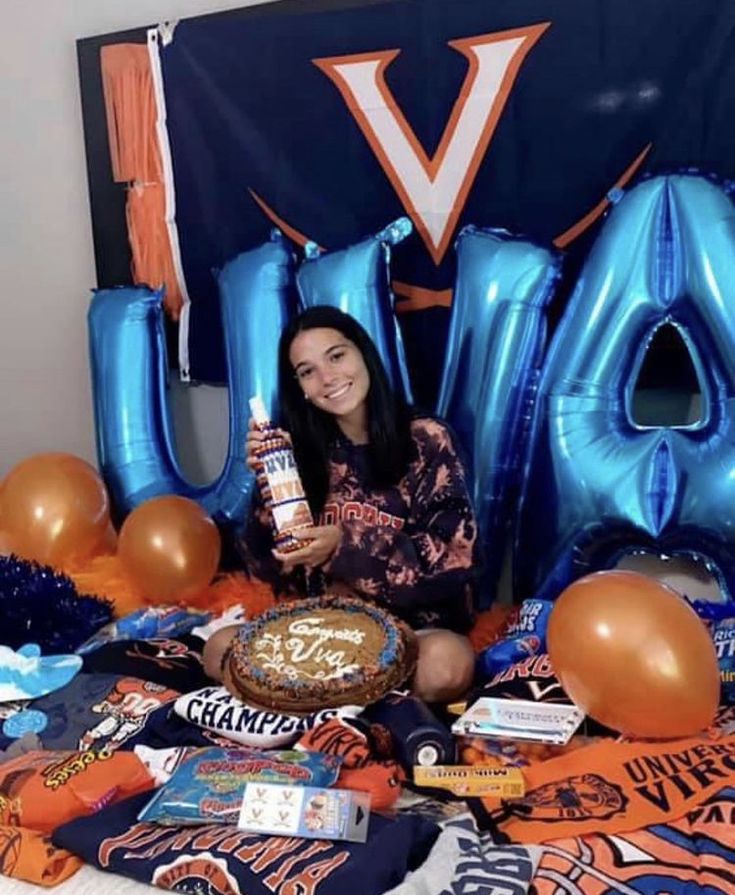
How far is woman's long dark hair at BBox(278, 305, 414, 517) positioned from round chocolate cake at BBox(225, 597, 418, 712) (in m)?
0.21

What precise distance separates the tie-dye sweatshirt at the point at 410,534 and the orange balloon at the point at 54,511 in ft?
1.25

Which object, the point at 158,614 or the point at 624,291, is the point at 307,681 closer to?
the point at 158,614

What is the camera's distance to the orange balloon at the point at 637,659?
1219mm

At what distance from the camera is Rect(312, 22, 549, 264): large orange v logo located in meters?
1.70

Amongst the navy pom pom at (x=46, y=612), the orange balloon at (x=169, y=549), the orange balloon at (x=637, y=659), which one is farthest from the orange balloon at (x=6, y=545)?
the orange balloon at (x=637, y=659)

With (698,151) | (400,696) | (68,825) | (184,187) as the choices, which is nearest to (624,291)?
(698,151)

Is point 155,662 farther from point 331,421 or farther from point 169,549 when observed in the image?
point 331,421

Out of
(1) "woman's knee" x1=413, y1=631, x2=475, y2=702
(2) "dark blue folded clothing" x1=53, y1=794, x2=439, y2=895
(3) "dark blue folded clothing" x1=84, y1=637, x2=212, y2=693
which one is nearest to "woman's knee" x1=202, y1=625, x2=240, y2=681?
(3) "dark blue folded clothing" x1=84, y1=637, x2=212, y2=693

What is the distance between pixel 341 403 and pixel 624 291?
0.44 m

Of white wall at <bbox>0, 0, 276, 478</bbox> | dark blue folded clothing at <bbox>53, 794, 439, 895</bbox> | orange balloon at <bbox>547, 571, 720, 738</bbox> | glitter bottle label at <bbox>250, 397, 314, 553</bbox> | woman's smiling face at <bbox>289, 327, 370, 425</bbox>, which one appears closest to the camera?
dark blue folded clothing at <bbox>53, 794, 439, 895</bbox>

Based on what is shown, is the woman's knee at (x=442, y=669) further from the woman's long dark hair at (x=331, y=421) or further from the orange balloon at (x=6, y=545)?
the orange balloon at (x=6, y=545)

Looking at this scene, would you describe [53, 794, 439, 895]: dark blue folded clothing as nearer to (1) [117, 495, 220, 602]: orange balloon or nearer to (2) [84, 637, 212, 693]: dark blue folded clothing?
(2) [84, 637, 212, 693]: dark blue folded clothing

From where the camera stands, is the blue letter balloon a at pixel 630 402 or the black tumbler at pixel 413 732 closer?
the black tumbler at pixel 413 732

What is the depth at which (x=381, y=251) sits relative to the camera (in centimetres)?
177
